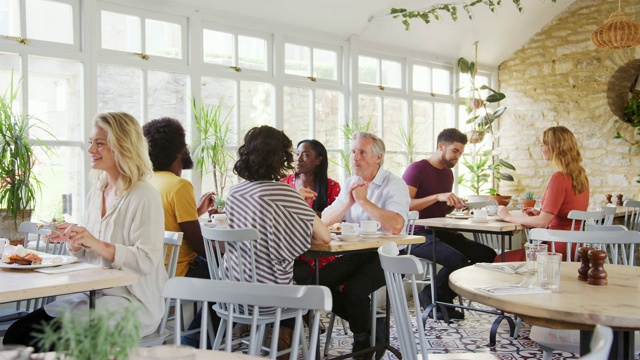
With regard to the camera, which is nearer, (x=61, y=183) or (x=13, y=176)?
(x=13, y=176)

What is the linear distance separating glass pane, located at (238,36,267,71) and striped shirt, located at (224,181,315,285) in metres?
3.06

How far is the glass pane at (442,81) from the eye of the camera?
25.8ft

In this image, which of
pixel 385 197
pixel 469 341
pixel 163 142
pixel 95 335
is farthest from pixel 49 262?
pixel 469 341

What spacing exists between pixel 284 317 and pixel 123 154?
1.01 m

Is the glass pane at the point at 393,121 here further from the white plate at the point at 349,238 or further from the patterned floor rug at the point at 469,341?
the white plate at the point at 349,238

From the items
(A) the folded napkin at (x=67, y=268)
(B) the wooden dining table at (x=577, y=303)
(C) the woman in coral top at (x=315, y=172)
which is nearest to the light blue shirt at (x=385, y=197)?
(C) the woman in coral top at (x=315, y=172)

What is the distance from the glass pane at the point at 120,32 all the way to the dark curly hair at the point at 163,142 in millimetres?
1726

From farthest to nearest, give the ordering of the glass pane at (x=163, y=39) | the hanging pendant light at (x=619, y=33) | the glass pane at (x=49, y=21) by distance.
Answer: the hanging pendant light at (x=619, y=33) < the glass pane at (x=163, y=39) < the glass pane at (x=49, y=21)

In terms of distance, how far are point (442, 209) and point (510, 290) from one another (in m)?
3.09

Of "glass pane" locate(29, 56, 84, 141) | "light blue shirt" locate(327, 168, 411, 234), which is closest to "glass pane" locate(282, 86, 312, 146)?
"glass pane" locate(29, 56, 84, 141)

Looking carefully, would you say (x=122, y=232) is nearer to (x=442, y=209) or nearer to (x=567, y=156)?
(x=567, y=156)

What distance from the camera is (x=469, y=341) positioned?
420 centimetres

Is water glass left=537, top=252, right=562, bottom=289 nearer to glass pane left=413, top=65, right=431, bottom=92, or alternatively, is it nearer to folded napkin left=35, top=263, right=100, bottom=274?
folded napkin left=35, top=263, right=100, bottom=274

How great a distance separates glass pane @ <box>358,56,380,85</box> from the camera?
6.86 meters
